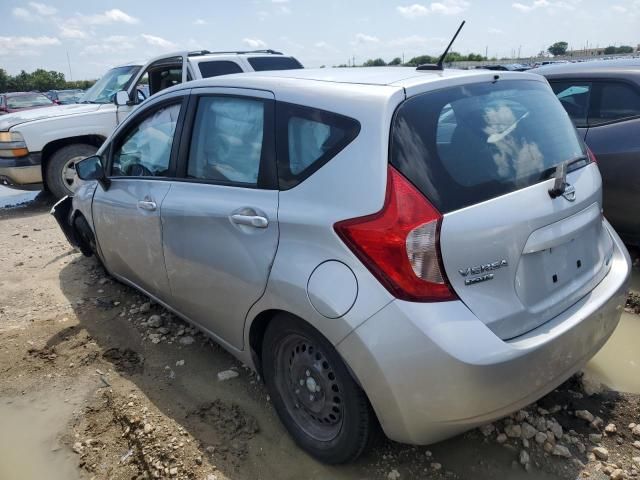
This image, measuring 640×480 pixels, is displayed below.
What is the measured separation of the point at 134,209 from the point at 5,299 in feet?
6.54

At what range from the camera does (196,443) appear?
258cm

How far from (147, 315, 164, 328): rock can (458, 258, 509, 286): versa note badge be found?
8.59 ft

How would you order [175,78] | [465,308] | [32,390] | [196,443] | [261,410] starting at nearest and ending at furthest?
[465,308]
[196,443]
[261,410]
[32,390]
[175,78]

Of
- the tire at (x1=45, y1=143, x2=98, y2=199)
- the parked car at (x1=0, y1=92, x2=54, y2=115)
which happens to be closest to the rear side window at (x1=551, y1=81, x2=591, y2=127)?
the tire at (x1=45, y1=143, x2=98, y2=199)

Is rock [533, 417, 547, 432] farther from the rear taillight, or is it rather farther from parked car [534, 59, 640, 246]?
parked car [534, 59, 640, 246]

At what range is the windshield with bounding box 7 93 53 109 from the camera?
15.2 metres

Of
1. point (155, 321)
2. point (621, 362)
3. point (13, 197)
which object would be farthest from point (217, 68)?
point (621, 362)

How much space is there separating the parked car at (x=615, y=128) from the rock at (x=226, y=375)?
338 cm

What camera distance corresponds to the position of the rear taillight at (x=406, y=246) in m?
1.89

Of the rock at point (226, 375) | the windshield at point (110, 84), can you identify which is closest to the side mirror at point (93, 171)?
the rock at point (226, 375)

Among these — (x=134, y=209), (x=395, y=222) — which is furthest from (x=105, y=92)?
(x=395, y=222)

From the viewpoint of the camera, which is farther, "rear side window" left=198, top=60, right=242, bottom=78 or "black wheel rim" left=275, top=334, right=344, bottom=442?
"rear side window" left=198, top=60, right=242, bottom=78

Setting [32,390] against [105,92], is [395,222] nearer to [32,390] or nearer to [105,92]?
[32,390]

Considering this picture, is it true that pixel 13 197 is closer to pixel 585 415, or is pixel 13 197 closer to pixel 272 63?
pixel 272 63
